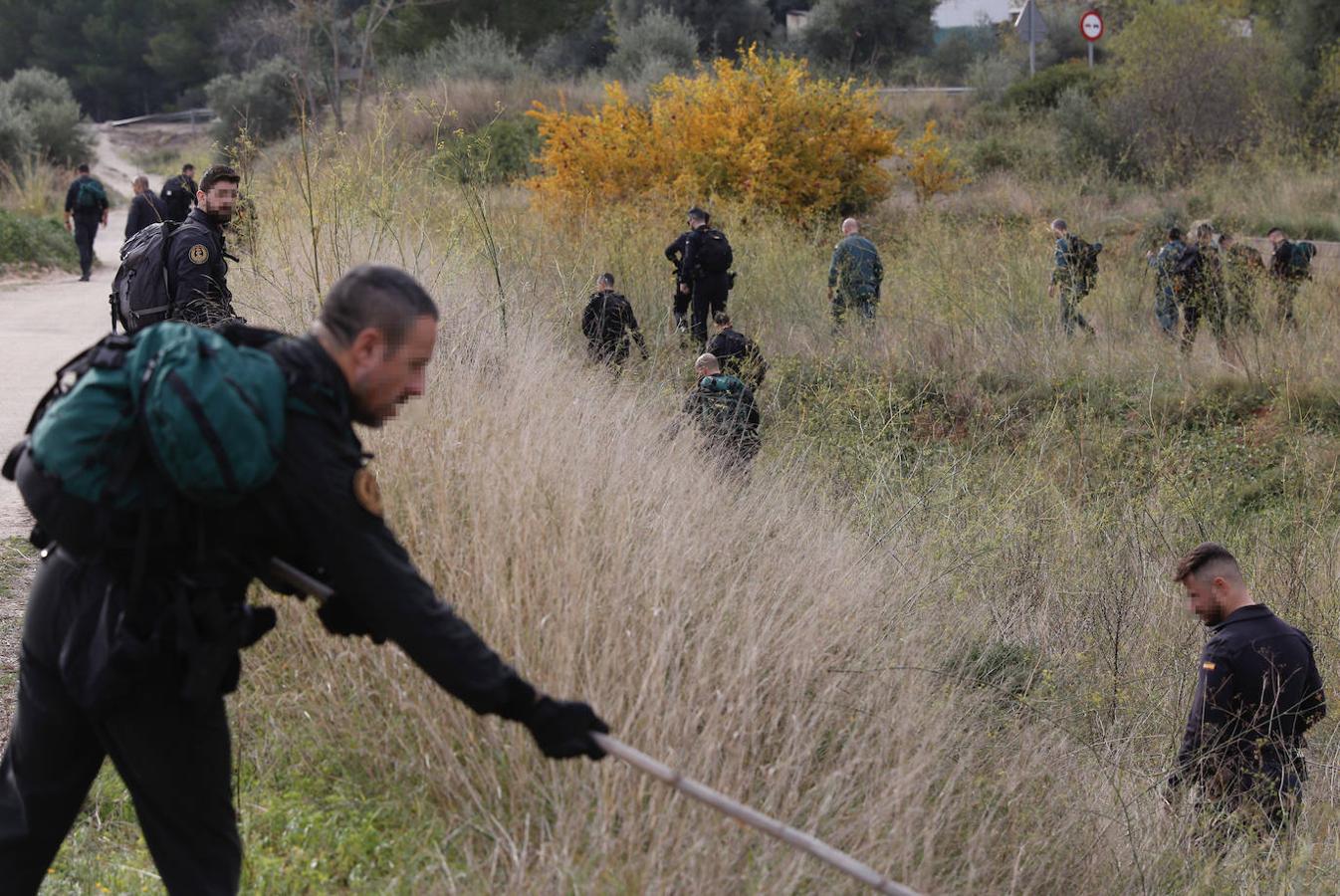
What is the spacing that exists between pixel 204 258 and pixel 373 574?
4.09 metres

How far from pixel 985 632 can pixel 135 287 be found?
431 centimetres

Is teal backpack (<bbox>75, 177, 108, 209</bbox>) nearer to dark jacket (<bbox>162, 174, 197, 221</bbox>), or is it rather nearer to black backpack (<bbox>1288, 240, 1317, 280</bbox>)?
dark jacket (<bbox>162, 174, 197, 221</bbox>)

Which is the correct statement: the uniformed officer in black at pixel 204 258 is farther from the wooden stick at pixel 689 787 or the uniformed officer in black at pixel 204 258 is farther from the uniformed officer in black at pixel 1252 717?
the uniformed officer in black at pixel 1252 717

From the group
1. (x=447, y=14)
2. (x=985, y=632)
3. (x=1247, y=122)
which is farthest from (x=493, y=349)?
(x=447, y=14)

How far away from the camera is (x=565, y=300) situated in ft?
30.6

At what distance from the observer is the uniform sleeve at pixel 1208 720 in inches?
187

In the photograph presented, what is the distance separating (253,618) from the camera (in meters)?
2.55

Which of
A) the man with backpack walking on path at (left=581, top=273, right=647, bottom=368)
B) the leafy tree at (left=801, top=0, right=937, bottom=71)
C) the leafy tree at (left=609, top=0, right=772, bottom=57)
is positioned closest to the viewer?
the man with backpack walking on path at (left=581, top=273, right=647, bottom=368)

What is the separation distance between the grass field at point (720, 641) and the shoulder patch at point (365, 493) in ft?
3.56

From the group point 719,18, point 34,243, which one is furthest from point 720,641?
point 719,18

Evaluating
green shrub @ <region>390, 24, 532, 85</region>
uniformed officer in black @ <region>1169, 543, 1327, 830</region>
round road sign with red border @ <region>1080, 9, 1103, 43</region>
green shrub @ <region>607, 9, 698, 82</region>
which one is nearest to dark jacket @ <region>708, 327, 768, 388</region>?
uniformed officer in black @ <region>1169, 543, 1327, 830</region>

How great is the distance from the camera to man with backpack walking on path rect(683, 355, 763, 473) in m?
6.80

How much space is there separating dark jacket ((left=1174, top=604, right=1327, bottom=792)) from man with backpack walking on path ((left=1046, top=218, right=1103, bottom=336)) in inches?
331

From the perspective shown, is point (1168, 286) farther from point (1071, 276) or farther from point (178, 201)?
point (178, 201)
